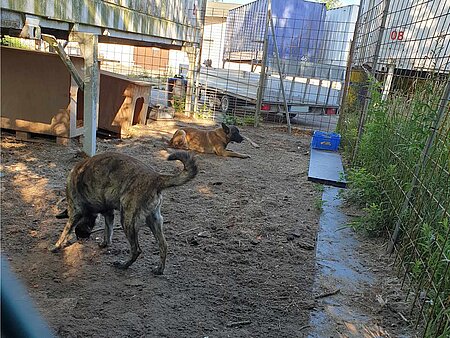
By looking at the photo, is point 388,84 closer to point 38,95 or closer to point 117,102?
point 117,102

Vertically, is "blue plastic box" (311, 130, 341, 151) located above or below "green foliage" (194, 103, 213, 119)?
above

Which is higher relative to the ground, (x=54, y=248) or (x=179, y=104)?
(x=179, y=104)

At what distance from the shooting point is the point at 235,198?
6023 millimetres

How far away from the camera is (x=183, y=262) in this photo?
403 cm

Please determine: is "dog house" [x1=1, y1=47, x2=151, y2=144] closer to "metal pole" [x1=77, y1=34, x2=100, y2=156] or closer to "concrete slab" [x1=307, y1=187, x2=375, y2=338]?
"metal pole" [x1=77, y1=34, x2=100, y2=156]

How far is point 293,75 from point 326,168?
693 centimetres

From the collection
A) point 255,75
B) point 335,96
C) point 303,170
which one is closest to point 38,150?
point 303,170

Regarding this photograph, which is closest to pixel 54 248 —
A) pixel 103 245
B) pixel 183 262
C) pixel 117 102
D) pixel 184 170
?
pixel 103 245

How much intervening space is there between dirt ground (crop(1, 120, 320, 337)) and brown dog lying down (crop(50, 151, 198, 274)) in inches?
11.2

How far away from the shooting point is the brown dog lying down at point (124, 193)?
3.59 metres

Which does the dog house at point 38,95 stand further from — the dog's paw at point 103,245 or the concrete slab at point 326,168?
the concrete slab at point 326,168

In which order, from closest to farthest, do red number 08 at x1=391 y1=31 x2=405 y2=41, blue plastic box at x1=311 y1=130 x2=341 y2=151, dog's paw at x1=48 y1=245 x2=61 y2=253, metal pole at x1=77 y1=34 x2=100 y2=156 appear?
1. dog's paw at x1=48 y1=245 x2=61 y2=253
2. metal pole at x1=77 y1=34 x2=100 y2=156
3. red number 08 at x1=391 y1=31 x2=405 y2=41
4. blue plastic box at x1=311 y1=130 x2=341 y2=151

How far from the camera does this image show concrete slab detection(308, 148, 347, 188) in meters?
6.64

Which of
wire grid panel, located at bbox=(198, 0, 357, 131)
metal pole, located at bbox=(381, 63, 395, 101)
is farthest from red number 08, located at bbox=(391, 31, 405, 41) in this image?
wire grid panel, located at bbox=(198, 0, 357, 131)
